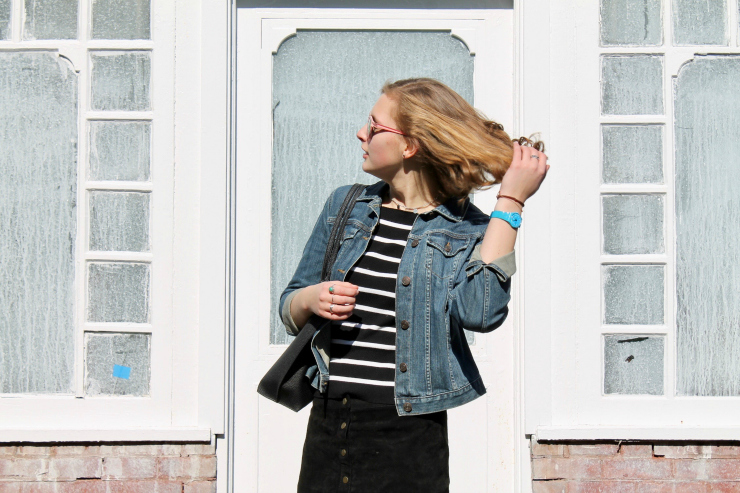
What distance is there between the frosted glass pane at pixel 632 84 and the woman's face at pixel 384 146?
67.9 inches

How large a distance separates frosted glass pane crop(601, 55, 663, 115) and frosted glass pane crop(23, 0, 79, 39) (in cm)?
247

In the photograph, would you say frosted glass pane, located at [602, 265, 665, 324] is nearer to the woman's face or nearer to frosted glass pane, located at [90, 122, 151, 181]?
the woman's face

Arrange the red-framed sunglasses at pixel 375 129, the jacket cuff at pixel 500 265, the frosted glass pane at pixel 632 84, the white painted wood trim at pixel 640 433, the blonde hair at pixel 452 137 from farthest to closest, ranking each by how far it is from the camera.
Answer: the frosted glass pane at pixel 632 84 < the white painted wood trim at pixel 640 433 < the red-framed sunglasses at pixel 375 129 < the blonde hair at pixel 452 137 < the jacket cuff at pixel 500 265

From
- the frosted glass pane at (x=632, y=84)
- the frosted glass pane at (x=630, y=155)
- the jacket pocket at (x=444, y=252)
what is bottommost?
the jacket pocket at (x=444, y=252)

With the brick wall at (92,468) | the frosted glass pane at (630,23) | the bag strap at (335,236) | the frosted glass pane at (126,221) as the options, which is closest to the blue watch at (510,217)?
the bag strap at (335,236)

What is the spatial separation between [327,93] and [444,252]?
1.83 meters

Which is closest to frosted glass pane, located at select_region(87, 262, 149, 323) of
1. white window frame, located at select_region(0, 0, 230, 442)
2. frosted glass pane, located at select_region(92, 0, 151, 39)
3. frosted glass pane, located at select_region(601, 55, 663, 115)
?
white window frame, located at select_region(0, 0, 230, 442)

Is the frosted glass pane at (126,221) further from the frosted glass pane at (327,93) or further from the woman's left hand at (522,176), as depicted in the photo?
the woman's left hand at (522,176)

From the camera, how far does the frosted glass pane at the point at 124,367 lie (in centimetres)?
342

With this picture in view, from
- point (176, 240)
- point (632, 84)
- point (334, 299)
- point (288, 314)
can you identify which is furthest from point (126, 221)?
point (632, 84)

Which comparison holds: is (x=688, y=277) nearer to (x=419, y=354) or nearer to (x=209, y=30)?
(x=419, y=354)

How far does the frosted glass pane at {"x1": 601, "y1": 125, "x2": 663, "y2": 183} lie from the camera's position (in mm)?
3412

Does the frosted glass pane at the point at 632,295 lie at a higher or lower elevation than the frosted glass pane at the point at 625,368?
higher

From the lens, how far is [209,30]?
3410 millimetres
